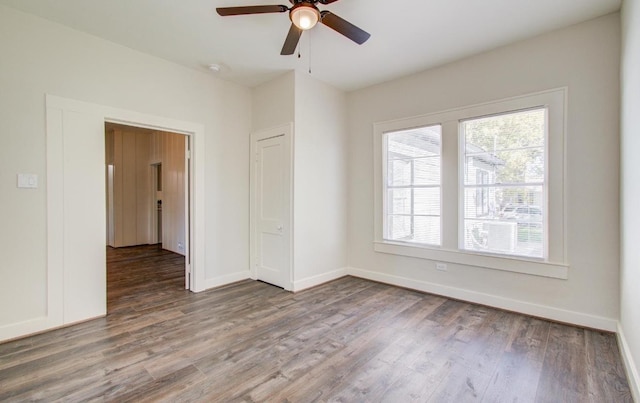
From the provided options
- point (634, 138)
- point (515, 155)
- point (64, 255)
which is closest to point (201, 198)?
point (64, 255)

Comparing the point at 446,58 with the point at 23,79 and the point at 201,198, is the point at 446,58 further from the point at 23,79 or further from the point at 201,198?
the point at 23,79

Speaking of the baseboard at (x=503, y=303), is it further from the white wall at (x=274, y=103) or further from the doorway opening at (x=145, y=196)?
the doorway opening at (x=145, y=196)

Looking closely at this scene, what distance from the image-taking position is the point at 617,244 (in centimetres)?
272

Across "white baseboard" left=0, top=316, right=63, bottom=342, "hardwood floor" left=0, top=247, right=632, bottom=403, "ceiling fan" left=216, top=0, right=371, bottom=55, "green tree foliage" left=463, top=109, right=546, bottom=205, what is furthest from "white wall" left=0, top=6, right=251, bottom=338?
"green tree foliage" left=463, top=109, right=546, bottom=205

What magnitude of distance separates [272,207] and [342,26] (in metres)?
2.58

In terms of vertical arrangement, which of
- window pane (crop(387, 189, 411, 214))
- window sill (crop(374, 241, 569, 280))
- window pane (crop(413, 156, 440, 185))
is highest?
window pane (crop(413, 156, 440, 185))

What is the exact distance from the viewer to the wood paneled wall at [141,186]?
6.66m

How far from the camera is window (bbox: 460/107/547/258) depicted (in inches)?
124

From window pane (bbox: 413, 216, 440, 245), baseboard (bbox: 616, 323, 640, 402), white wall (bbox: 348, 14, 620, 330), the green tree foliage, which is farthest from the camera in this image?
Answer: window pane (bbox: 413, 216, 440, 245)

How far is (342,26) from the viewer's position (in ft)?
7.80

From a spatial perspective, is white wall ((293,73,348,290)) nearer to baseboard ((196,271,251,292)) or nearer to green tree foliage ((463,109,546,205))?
baseboard ((196,271,251,292))

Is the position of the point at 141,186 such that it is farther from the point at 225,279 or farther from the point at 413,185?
the point at 413,185

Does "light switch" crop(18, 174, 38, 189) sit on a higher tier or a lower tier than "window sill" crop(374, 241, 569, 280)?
higher

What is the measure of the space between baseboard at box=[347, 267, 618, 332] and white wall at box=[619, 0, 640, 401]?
0.27 metres
